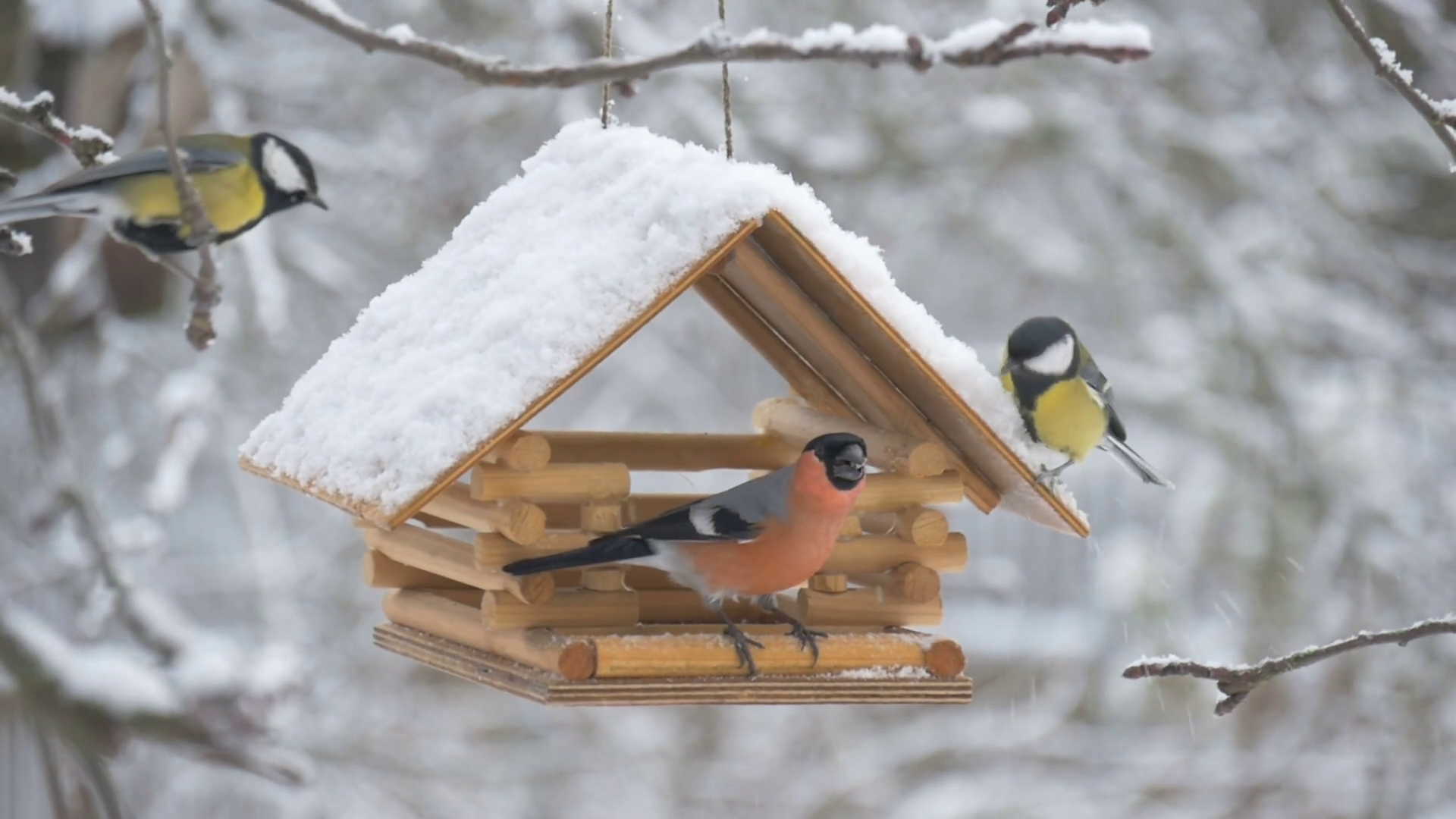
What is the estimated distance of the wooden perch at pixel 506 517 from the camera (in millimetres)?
2938

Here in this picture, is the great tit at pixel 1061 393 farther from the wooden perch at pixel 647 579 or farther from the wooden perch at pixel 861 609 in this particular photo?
the wooden perch at pixel 647 579

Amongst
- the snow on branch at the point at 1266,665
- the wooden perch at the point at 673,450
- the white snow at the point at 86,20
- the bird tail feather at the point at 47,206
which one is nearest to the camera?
the snow on branch at the point at 1266,665

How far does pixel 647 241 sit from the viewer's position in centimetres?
289

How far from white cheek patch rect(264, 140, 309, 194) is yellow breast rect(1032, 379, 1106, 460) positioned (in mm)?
1658

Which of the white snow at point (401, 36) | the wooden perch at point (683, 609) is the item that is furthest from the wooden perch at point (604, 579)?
the white snow at point (401, 36)

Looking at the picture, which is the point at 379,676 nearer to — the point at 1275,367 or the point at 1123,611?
the point at 1123,611

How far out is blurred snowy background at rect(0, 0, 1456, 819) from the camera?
7105 mm

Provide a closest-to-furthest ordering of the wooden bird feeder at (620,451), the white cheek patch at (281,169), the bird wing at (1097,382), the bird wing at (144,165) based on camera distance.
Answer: the bird wing at (144,165) < the wooden bird feeder at (620,451) < the white cheek patch at (281,169) < the bird wing at (1097,382)

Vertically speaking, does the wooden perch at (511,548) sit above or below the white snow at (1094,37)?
above

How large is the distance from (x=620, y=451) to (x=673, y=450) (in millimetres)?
135

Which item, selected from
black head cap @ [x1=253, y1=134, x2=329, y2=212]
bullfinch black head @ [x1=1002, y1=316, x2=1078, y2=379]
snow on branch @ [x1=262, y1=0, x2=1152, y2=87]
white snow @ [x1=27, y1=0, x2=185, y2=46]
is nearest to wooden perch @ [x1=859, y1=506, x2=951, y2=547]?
bullfinch black head @ [x1=1002, y1=316, x2=1078, y2=379]

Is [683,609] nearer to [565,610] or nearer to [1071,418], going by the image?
[565,610]

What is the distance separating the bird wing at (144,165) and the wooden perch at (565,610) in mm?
1030

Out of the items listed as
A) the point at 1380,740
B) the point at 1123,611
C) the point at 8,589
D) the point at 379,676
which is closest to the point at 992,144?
the point at 1123,611
